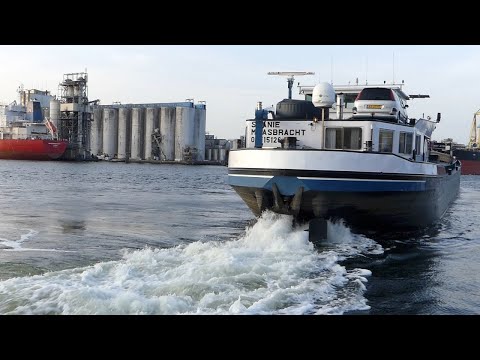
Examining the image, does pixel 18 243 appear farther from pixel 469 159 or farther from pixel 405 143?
pixel 469 159

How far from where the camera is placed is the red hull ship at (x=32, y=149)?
9431 centimetres

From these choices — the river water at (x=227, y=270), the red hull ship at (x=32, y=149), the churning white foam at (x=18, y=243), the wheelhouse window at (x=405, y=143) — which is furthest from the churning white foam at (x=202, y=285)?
the red hull ship at (x=32, y=149)

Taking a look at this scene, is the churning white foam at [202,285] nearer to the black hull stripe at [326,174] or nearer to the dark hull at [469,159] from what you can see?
the black hull stripe at [326,174]

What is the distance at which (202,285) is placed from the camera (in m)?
8.49

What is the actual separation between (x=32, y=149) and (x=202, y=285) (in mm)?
95222

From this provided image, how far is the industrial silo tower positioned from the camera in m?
99.8

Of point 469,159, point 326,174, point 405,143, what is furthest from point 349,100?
point 469,159

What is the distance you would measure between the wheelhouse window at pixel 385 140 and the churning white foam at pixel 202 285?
439 centimetres

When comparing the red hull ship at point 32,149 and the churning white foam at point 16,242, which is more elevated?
the red hull ship at point 32,149

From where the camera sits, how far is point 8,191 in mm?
31594
